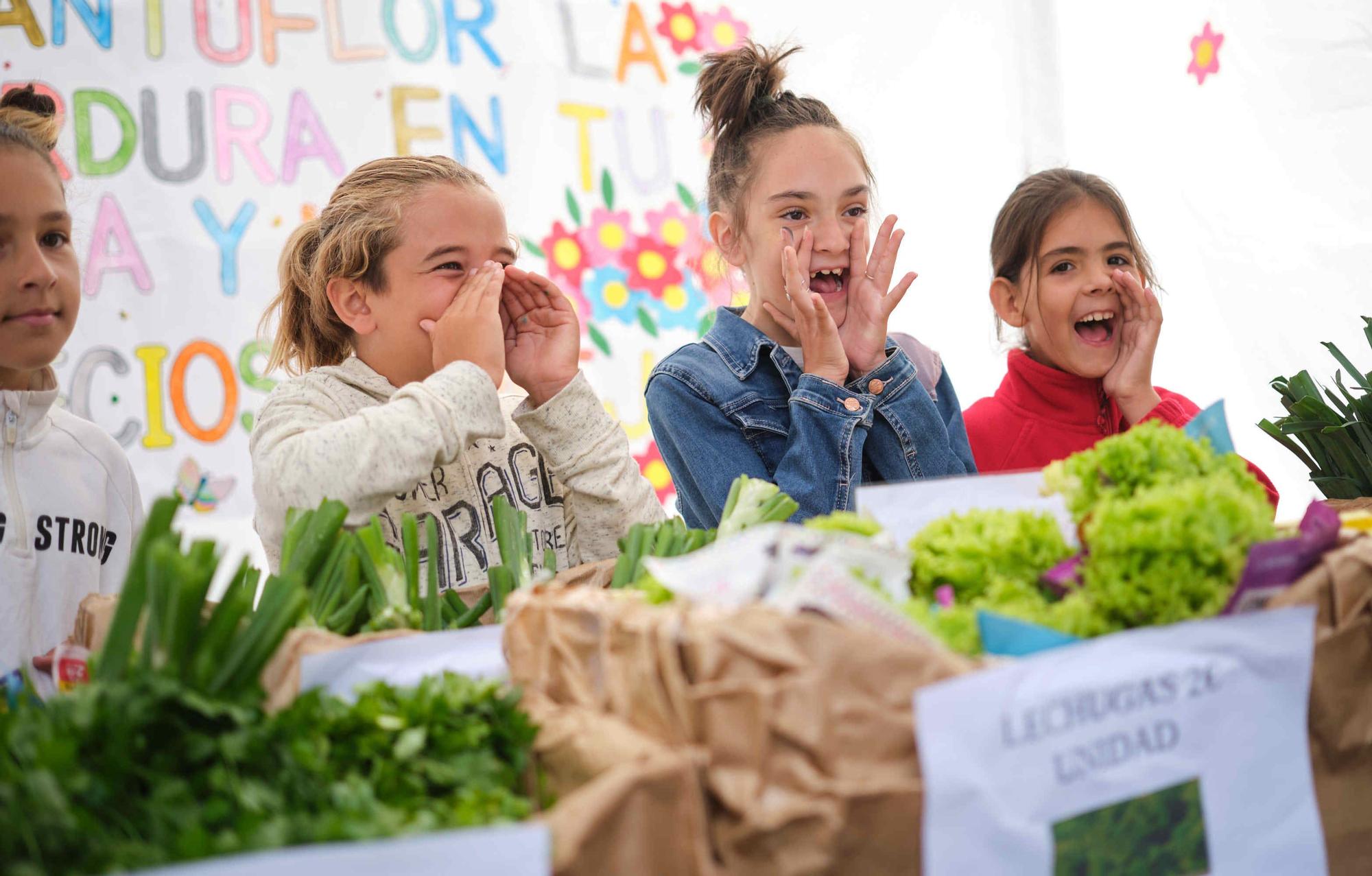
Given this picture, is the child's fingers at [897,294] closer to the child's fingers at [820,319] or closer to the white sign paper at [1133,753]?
the child's fingers at [820,319]

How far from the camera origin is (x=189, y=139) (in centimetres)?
253

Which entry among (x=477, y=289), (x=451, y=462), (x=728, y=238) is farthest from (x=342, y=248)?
(x=728, y=238)

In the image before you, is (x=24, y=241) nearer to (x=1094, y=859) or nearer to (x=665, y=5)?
(x=1094, y=859)

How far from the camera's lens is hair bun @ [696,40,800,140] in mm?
2049

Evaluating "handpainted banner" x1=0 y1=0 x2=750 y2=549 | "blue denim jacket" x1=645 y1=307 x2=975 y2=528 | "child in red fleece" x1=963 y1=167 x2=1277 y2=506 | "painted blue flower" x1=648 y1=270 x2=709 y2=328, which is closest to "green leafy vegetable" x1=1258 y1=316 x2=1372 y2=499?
"child in red fleece" x1=963 y1=167 x2=1277 y2=506

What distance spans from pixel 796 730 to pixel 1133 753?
0.80 feet

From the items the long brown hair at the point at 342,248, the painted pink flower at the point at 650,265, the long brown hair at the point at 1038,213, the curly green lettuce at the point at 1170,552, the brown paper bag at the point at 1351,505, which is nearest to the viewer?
the curly green lettuce at the point at 1170,552

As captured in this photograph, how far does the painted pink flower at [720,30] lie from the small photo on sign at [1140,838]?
2489 millimetres

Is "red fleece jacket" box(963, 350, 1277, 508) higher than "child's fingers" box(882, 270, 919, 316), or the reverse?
"child's fingers" box(882, 270, 919, 316)

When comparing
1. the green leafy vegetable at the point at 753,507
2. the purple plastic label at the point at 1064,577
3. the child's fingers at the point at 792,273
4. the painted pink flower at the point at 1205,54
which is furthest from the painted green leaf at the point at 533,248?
the purple plastic label at the point at 1064,577

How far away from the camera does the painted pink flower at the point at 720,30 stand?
115 inches

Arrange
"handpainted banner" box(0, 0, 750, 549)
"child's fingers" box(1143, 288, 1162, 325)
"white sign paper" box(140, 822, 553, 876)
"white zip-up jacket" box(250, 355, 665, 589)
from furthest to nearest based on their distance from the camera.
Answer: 1. "handpainted banner" box(0, 0, 750, 549)
2. "child's fingers" box(1143, 288, 1162, 325)
3. "white zip-up jacket" box(250, 355, 665, 589)
4. "white sign paper" box(140, 822, 553, 876)

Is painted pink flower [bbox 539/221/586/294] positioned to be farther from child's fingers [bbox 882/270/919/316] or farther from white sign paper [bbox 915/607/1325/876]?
white sign paper [bbox 915/607/1325/876]

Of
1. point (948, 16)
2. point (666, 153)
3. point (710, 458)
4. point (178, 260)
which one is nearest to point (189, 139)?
point (178, 260)
